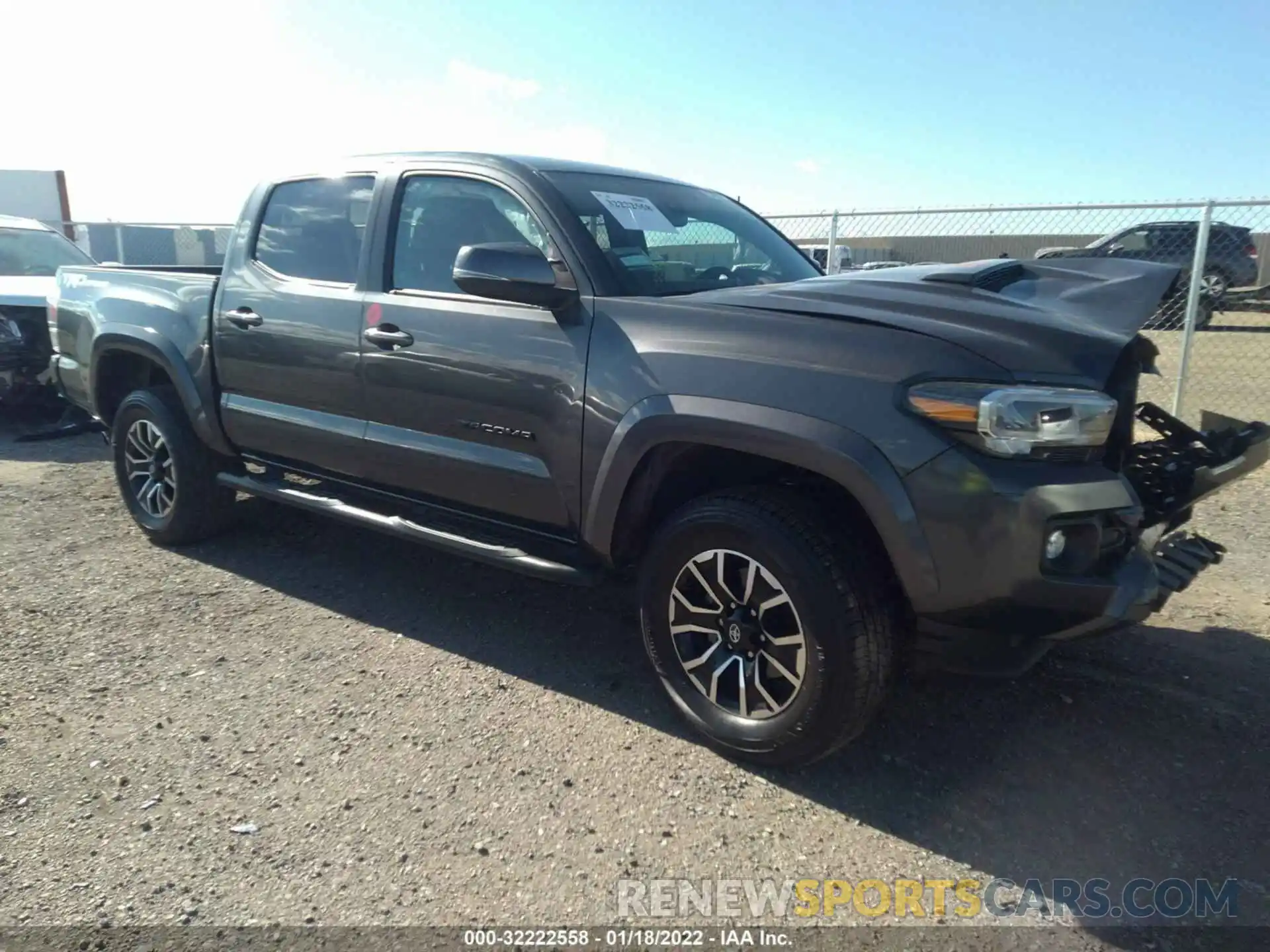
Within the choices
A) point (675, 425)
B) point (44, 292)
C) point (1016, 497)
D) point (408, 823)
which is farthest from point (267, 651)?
point (44, 292)

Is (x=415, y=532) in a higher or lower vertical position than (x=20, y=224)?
lower

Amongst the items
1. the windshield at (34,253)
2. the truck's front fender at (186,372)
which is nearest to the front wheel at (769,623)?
the truck's front fender at (186,372)

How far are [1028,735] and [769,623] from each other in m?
1.07

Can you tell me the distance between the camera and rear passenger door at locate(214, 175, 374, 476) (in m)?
3.85

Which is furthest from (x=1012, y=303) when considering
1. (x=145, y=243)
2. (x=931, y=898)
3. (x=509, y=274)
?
(x=145, y=243)

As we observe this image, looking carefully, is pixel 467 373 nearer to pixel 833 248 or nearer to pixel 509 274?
pixel 509 274

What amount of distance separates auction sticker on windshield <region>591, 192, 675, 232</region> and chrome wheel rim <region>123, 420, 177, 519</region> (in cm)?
275

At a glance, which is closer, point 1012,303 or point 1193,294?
point 1012,303

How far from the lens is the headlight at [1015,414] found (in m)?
2.36

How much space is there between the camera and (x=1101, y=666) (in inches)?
138

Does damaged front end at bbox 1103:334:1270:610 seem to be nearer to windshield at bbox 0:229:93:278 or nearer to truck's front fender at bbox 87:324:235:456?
truck's front fender at bbox 87:324:235:456

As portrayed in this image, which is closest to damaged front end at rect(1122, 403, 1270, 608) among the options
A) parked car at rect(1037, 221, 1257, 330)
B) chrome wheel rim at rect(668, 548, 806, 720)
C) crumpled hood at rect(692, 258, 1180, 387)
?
crumpled hood at rect(692, 258, 1180, 387)

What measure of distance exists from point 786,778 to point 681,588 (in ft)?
2.24

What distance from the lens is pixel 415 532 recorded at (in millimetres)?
3629
